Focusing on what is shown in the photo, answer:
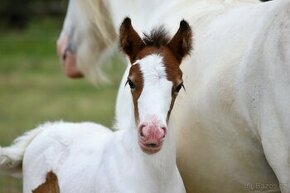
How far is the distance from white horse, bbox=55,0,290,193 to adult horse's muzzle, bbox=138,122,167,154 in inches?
16.5

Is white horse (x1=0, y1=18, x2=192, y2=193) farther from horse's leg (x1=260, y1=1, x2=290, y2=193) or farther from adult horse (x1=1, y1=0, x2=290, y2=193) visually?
horse's leg (x1=260, y1=1, x2=290, y2=193)

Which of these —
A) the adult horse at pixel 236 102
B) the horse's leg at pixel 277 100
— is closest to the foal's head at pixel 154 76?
the adult horse at pixel 236 102

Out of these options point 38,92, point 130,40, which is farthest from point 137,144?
point 38,92

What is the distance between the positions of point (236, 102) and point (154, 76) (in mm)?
400

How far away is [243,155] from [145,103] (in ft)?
1.76

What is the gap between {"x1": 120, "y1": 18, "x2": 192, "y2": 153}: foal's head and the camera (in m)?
3.70

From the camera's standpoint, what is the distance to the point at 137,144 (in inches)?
161

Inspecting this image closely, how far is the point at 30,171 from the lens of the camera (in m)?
4.84

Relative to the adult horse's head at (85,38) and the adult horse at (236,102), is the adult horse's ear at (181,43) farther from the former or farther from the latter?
the adult horse's head at (85,38)

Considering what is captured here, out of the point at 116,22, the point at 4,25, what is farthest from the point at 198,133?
the point at 4,25

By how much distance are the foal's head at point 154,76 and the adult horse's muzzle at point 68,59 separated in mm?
2660

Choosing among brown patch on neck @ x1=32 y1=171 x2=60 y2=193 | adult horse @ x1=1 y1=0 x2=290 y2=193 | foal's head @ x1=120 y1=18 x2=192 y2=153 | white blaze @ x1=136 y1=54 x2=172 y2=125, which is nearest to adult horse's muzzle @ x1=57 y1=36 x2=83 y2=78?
adult horse @ x1=1 y1=0 x2=290 y2=193

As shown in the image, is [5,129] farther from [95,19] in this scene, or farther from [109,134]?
[109,134]

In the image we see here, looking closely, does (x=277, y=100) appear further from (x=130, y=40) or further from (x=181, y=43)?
(x=130, y=40)
